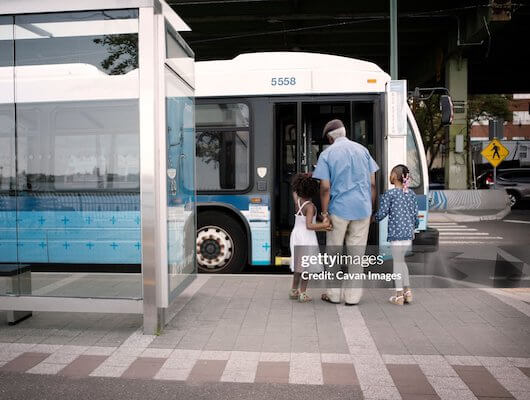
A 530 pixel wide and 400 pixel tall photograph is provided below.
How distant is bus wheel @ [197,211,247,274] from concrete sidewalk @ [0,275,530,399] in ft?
5.36

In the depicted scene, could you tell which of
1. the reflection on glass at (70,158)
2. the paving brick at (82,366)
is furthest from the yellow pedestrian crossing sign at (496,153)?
the paving brick at (82,366)

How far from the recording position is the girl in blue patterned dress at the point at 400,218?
5.98 meters

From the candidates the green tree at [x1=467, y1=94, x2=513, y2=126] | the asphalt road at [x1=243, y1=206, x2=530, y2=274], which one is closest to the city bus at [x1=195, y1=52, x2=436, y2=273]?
the asphalt road at [x1=243, y1=206, x2=530, y2=274]

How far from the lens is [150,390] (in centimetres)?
371

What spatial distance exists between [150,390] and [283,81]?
5.40 meters

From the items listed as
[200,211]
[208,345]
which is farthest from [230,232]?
[208,345]

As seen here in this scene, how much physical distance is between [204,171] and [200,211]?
2.00ft

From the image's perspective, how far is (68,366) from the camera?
4184mm

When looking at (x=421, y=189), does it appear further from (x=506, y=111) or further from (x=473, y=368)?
(x=506, y=111)

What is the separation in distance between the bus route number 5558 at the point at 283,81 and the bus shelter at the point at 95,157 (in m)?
1.99

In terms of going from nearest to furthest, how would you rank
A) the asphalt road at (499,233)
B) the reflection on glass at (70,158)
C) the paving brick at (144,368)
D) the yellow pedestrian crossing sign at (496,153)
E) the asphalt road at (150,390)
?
the asphalt road at (150,390), the paving brick at (144,368), the reflection on glass at (70,158), the asphalt road at (499,233), the yellow pedestrian crossing sign at (496,153)

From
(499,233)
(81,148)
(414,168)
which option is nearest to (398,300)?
(414,168)

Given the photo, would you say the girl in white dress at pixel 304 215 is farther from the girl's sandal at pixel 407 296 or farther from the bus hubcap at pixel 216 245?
the bus hubcap at pixel 216 245

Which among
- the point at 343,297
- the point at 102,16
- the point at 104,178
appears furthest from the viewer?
the point at 104,178
